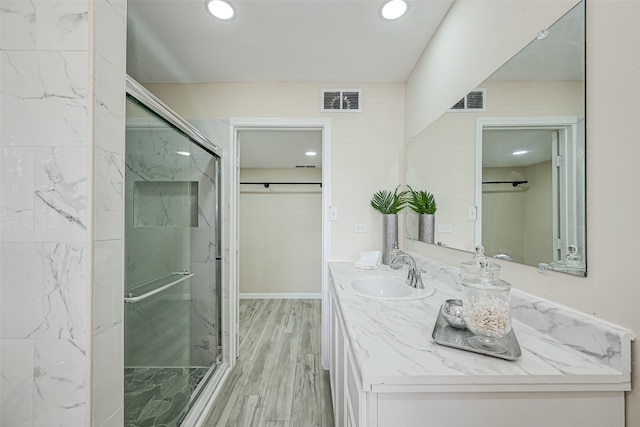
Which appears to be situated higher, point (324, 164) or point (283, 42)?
point (283, 42)

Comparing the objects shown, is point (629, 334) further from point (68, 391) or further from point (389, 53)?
point (389, 53)

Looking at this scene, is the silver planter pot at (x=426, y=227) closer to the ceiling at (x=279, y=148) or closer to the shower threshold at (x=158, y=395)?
the ceiling at (x=279, y=148)

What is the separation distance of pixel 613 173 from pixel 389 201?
5.12ft

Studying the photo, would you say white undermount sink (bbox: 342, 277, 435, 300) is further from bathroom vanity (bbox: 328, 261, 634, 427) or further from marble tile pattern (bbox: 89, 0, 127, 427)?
marble tile pattern (bbox: 89, 0, 127, 427)

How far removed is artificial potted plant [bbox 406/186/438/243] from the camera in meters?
1.79

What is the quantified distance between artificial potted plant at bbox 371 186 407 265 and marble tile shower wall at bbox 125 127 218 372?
4.58 feet

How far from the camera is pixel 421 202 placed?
75.7 inches

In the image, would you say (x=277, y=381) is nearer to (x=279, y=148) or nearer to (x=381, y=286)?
(x=381, y=286)

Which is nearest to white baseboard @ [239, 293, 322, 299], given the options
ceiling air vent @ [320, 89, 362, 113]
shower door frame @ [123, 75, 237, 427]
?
shower door frame @ [123, 75, 237, 427]

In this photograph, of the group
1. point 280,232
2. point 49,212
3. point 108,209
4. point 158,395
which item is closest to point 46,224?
point 49,212

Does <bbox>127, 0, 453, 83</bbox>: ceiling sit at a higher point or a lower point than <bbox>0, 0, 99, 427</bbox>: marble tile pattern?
higher

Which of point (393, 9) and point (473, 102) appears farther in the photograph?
Answer: point (393, 9)

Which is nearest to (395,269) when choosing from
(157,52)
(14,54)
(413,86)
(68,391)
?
(413,86)

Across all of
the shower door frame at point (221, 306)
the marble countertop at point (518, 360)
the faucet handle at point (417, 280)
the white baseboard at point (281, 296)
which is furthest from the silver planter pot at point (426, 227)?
the white baseboard at point (281, 296)
